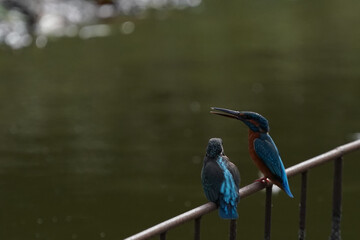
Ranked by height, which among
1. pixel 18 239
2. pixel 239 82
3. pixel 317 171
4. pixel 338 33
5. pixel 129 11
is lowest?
pixel 18 239

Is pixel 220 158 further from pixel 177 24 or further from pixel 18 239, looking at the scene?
pixel 177 24

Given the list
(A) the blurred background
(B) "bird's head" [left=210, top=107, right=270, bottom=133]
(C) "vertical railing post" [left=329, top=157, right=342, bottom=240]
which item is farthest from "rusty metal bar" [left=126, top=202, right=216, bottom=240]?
(A) the blurred background

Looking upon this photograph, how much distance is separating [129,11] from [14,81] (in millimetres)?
9448

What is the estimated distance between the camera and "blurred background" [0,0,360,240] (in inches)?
429

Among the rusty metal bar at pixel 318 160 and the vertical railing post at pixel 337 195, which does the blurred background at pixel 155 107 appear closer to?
the vertical railing post at pixel 337 195

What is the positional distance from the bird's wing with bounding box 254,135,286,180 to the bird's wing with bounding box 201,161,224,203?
0.32 m

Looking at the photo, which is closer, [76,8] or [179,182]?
[179,182]

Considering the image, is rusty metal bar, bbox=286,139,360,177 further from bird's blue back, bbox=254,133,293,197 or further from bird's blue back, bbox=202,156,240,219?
bird's blue back, bbox=202,156,240,219

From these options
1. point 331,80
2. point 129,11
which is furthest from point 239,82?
point 129,11

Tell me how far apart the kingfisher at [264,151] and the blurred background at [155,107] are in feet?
22.1

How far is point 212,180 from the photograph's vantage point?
2895mm

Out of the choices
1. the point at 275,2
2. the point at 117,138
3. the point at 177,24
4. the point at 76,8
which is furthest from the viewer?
the point at 275,2

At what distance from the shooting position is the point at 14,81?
18203 mm

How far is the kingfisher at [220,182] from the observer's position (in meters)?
2.83
